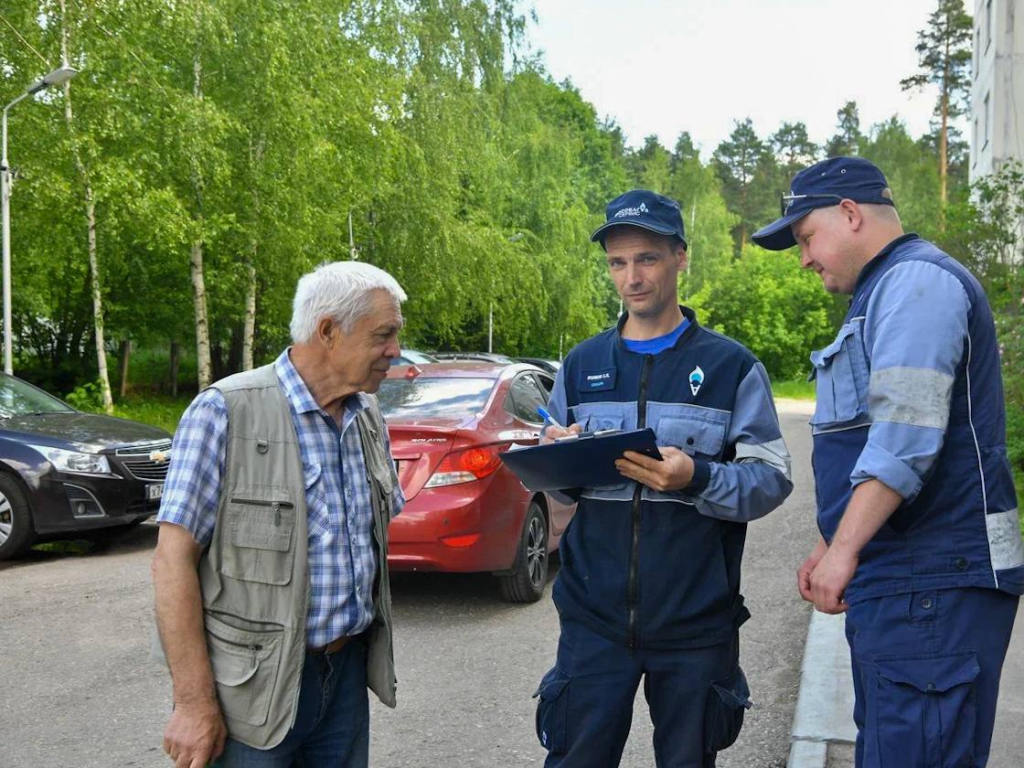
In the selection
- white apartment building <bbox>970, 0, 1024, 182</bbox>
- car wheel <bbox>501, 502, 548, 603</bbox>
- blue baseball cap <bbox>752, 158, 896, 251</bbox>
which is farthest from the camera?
white apartment building <bbox>970, 0, 1024, 182</bbox>

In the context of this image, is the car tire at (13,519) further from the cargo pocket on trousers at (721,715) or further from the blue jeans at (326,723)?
the cargo pocket on trousers at (721,715)

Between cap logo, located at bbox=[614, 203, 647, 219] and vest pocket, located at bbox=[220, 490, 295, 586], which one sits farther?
cap logo, located at bbox=[614, 203, 647, 219]

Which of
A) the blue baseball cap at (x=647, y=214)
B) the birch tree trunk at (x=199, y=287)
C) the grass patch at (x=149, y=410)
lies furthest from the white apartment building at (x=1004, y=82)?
the blue baseball cap at (x=647, y=214)

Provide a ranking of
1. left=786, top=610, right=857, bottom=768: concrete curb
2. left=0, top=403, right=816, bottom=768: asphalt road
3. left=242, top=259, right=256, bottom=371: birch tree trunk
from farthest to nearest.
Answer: left=242, top=259, right=256, bottom=371: birch tree trunk → left=0, top=403, right=816, bottom=768: asphalt road → left=786, top=610, right=857, bottom=768: concrete curb

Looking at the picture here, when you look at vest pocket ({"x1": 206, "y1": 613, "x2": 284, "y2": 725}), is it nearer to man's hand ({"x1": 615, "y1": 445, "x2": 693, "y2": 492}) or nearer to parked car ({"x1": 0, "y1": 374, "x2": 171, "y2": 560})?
man's hand ({"x1": 615, "y1": 445, "x2": 693, "y2": 492})

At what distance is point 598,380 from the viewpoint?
3.23 m

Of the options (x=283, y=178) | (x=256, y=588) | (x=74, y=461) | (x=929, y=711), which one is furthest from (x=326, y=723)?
(x=283, y=178)

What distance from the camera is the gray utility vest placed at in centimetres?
250

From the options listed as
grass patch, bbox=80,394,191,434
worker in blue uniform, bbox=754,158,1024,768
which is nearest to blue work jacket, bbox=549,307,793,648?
worker in blue uniform, bbox=754,158,1024,768

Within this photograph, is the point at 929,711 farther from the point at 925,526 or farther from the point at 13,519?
the point at 13,519

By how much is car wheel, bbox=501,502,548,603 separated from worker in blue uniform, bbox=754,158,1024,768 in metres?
4.83

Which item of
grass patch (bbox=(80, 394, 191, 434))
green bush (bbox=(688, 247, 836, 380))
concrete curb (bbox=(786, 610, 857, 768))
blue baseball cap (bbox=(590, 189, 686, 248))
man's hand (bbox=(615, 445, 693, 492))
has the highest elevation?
green bush (bbox=(688, 247, 836, 380))

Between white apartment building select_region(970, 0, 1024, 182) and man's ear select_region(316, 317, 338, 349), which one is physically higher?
white apartment building select_region(970, 0, 1024, 182)

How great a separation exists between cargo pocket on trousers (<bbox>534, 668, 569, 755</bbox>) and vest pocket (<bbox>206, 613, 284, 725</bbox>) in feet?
2.97
